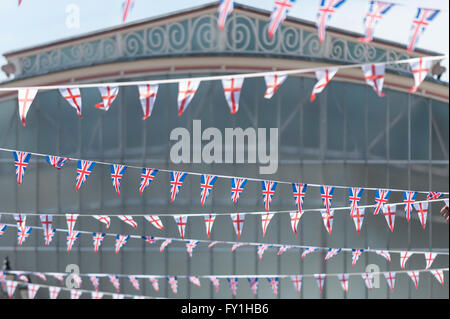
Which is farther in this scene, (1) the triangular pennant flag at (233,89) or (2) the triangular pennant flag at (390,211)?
(2) the triangular pennant flag at (390,211)

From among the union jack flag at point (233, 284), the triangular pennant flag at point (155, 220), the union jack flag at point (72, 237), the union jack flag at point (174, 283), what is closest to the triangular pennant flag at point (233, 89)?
the triangular pennant flag at point (155, 220)

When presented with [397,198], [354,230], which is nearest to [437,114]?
[397,198]

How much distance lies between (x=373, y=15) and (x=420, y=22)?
0.61 meters

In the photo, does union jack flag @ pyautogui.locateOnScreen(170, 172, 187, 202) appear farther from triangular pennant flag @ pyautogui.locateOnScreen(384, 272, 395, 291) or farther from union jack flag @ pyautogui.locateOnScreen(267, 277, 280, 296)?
triangular pennant flag @ pyautogui.locateOnScreen(384, 272, 395, 291)

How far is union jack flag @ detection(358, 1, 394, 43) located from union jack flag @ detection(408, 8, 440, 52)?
0.43m

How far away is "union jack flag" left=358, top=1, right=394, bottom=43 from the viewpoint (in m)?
9.76

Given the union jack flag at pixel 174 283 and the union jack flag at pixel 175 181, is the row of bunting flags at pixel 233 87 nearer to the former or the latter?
the union jack flag at pixel 175 181

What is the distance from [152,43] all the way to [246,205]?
16.6 feet

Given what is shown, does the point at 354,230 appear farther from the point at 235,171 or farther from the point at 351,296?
the point at 235,171

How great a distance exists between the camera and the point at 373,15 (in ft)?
32.3

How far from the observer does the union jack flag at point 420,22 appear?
9.73m

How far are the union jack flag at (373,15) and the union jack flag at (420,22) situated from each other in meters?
0.43

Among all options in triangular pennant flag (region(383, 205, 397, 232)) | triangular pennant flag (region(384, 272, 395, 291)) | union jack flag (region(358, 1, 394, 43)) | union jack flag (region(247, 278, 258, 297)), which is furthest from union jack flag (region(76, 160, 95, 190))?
triangular pennant flag (region(384, 272, 395, 291))
